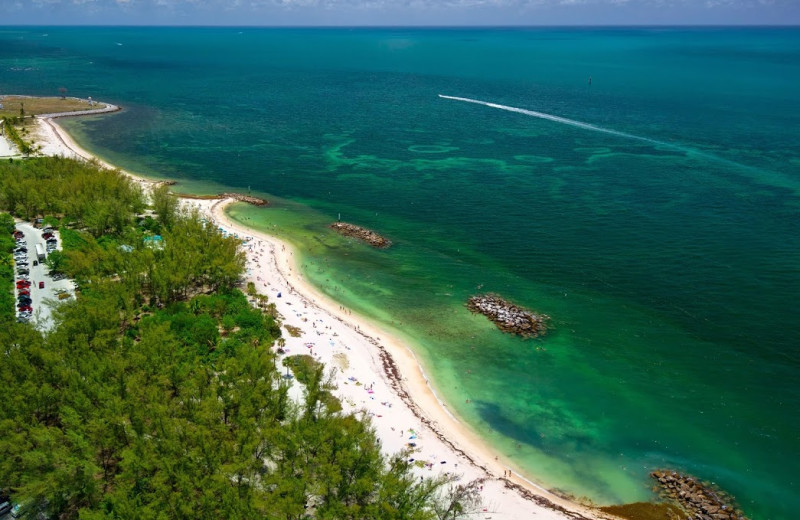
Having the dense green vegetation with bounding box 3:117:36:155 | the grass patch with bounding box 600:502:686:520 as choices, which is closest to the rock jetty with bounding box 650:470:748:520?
the grass patch with bounding box 600:502:686:520

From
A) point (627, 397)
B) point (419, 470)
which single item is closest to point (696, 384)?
point (627, 397)

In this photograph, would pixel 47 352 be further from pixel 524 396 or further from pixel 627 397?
pixel 627 397

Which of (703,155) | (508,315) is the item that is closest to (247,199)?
(508,315)

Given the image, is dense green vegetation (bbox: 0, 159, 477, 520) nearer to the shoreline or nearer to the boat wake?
the shoreline

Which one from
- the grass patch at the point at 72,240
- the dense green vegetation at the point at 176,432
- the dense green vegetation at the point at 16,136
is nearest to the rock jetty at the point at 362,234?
the dense green vegetation at the point at 176,432

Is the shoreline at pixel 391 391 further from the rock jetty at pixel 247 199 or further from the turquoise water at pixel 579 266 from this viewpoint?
the rock jetty at pixel 247 199

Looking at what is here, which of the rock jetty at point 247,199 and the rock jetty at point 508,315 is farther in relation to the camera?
the rock jetty at point 247,199
